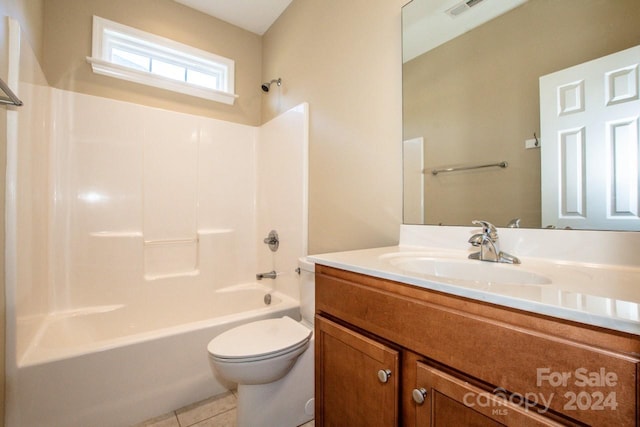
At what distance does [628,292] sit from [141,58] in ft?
9.51

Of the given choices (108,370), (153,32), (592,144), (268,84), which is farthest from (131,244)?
(592,144)

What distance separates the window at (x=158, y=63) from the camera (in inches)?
76.8

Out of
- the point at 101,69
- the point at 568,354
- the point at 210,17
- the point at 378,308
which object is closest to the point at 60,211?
the point at 101,69

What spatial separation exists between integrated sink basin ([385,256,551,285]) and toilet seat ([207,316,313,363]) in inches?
24.5

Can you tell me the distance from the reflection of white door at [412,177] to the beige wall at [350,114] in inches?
1.4

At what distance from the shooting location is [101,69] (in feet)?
6.32

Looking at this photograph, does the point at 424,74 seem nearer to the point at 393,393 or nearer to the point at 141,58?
the point at 393,393

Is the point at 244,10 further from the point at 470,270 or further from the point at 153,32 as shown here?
the point at 470,270

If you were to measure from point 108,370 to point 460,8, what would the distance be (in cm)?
236

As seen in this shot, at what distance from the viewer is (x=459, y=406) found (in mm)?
615

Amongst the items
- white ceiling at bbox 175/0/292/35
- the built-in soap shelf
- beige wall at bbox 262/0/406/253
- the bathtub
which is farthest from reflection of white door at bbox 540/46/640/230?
the built-in soap shelf

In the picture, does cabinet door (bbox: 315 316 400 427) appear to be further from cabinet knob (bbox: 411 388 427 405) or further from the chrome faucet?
the chrome faucet

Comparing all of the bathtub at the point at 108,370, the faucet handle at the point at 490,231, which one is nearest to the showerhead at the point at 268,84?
the bathtub at the point at 108,370

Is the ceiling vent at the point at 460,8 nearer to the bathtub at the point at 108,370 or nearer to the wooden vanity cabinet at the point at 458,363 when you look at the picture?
the wooden vanity cabinet at the point at 458,363
